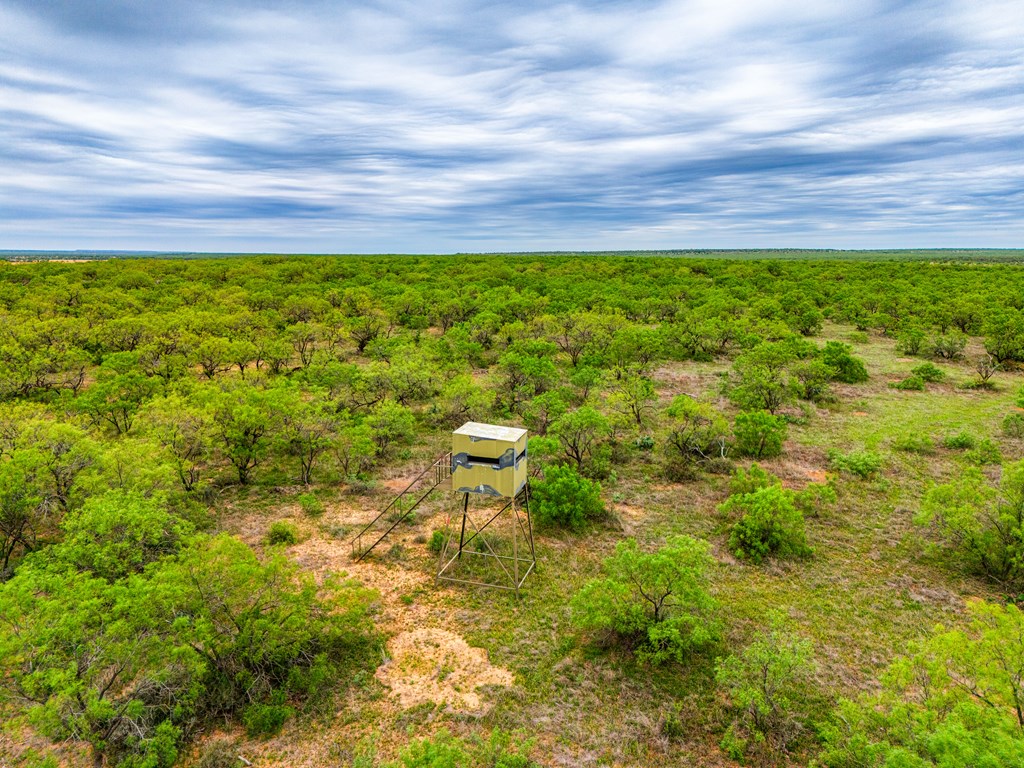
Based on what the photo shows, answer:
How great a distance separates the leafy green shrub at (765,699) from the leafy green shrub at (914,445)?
19946 millimetres

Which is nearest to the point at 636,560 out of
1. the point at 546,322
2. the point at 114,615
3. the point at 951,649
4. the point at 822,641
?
the point at 822,641

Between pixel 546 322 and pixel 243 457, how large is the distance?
2863 cm

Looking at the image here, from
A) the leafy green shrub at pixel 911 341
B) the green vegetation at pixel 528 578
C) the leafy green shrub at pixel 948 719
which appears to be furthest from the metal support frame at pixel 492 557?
the leafy green shrub at pixel 911 341

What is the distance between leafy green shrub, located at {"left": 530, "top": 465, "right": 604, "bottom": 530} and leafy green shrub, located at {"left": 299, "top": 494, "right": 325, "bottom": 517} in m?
9.09

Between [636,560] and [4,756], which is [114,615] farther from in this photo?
[636,560]

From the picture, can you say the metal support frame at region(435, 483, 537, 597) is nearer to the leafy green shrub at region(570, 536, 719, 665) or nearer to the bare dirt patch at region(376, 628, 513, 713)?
the bare dirt patch at region(376, 628, 513, 713)

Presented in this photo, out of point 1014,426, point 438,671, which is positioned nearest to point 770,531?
point 438,671

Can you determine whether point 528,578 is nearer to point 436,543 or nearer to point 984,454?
point 436,543

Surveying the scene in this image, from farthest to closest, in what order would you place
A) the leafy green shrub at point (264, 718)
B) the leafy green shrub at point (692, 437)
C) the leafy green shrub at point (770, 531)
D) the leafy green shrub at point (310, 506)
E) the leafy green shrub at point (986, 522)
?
1. the leafy green shrub at point (692, 437)
2. the leafy green shrub at point (310, 506)
3. the leafy green shrub at point (770, 531)
4. the leafy green shrub at point (986, 522)
5. the leafy green shrub at point (264, 718)

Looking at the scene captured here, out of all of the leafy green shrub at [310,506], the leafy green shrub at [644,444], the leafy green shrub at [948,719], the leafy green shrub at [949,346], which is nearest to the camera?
the leafy green shrub at [948,719]

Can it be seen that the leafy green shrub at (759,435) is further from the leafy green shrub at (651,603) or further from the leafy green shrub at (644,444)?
the leafy green shrub at (651,603)

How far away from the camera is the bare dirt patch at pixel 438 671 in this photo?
508 inches

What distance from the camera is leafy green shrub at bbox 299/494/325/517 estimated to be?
72.0 feet

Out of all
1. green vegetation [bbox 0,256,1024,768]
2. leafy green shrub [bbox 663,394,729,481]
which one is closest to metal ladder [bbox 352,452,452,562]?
green vegetation [bbox 0,256,1024,768]
